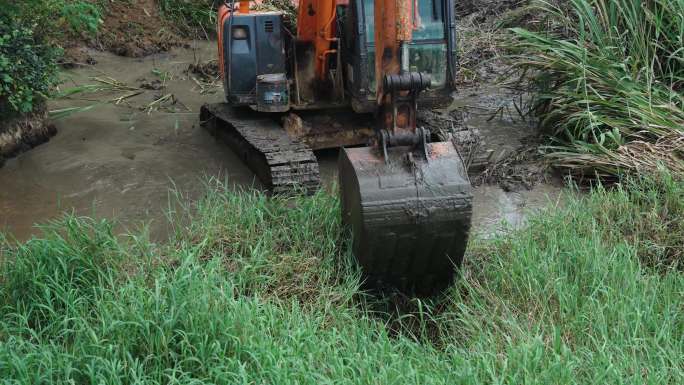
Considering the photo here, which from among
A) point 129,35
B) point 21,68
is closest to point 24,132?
point 21,68

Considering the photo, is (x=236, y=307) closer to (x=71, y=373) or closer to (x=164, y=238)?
(x=71, y=373)

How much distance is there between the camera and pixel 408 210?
4.01m

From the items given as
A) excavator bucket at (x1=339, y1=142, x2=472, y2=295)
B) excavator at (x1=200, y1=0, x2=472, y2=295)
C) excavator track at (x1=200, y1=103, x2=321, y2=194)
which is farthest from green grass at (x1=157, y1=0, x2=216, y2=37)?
excavator bucket at (x1=339, y1=142, x2=472, y2=295)

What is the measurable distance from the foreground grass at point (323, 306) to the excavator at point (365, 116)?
330mm

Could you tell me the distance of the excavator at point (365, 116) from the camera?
13.3 ft

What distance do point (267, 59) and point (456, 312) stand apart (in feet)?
10.2

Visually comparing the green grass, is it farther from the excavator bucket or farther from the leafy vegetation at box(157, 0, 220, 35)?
the excavator bucket

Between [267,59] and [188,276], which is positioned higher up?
[267,59]

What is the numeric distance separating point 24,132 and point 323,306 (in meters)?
3.84

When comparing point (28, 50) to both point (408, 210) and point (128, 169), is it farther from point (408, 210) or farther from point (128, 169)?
point (408, 210)

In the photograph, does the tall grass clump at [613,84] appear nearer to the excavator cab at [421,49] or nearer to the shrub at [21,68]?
the excavator cab at [421,49]

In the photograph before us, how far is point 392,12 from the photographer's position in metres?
4.20

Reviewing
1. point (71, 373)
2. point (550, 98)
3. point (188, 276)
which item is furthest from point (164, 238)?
point (550, 98)

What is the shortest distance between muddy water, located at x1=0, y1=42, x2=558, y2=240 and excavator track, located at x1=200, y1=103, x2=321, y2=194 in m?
0.14
